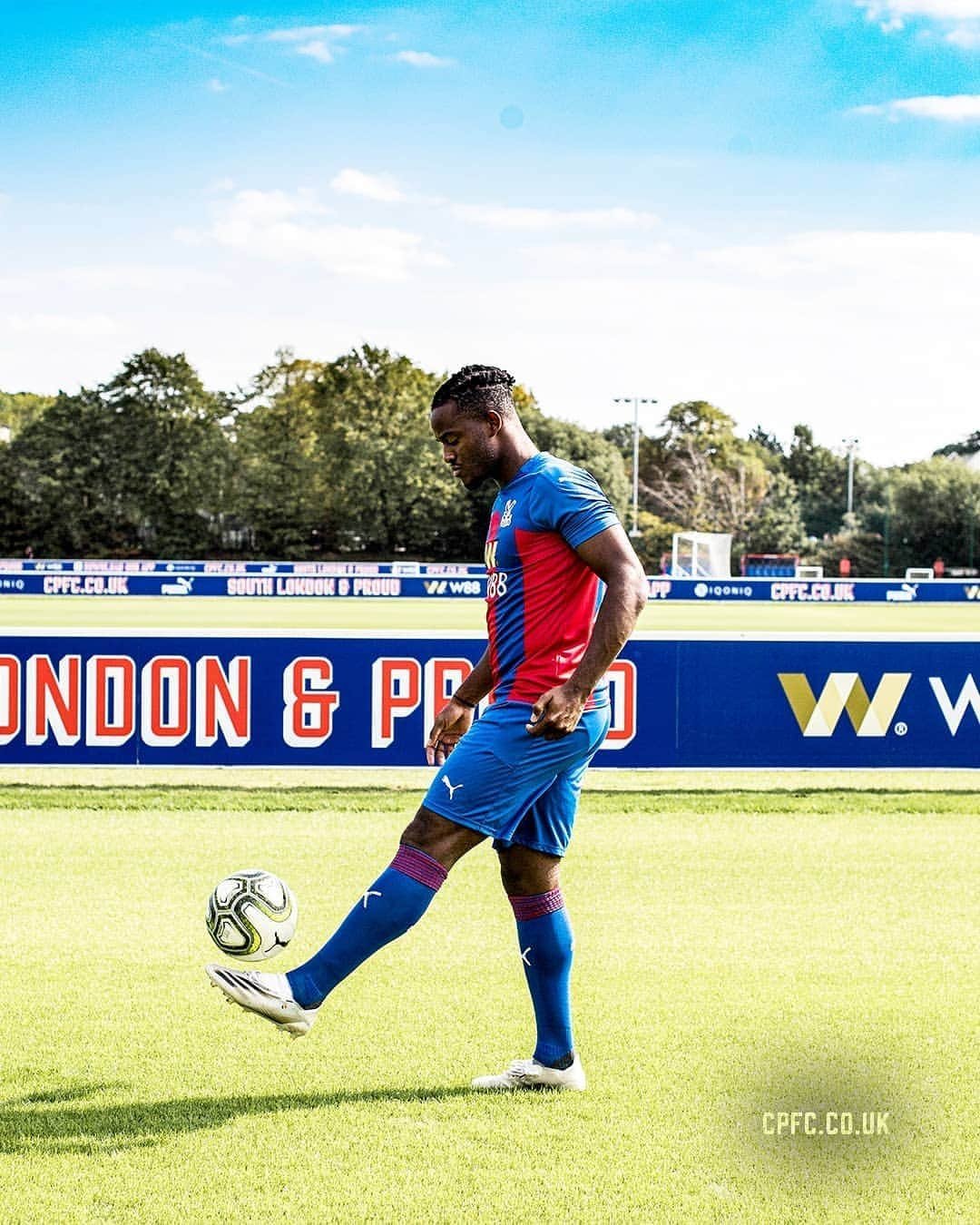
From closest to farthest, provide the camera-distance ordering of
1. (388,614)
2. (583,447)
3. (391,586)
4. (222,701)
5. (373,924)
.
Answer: (373,924), (222,701), (388,614), (391,586), (583,447)

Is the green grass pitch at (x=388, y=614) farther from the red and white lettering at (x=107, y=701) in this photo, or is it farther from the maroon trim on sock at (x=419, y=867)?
the maroon trim on sock at (x=419, y=867)

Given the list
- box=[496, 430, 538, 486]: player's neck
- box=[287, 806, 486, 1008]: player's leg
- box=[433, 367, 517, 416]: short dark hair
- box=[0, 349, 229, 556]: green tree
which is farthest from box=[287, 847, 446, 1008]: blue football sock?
box=[0, 349, 229, 556]: green tree

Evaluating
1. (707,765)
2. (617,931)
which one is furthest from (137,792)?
(617,931)

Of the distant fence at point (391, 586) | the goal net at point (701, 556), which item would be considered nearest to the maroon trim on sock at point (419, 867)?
the distant fence at point (391, 586)

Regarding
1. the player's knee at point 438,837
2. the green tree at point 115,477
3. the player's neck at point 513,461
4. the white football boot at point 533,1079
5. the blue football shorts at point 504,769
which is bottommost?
the white football boot at point 533,1079

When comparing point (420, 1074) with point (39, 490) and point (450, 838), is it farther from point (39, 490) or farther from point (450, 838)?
point (39, 490)

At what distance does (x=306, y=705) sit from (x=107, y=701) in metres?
1.58

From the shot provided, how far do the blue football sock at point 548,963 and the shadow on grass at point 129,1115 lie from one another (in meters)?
0.32

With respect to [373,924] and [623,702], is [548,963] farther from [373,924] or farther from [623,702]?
[623,702]

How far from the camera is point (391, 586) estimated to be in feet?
142

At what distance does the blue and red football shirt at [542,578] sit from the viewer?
4594mm

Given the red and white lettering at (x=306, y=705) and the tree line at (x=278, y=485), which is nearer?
the red and white lettering at (x=306, y=705)

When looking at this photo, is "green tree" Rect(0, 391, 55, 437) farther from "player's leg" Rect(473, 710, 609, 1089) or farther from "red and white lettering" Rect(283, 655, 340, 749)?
"player's leg" Rect(473, 710, 609, 1089)

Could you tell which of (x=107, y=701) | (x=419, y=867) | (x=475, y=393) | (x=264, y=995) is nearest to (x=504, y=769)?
(x=419, y=867)
